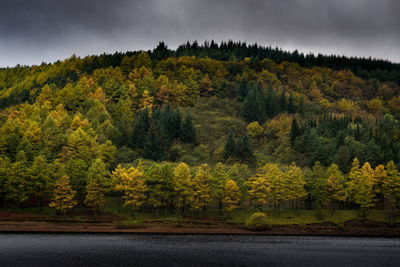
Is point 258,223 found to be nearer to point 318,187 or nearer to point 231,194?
point 231,194

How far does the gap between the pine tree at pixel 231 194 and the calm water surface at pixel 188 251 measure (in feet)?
82.6

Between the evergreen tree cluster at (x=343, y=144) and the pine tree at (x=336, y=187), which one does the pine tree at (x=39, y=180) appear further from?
the evergreen tree cluster at (x=343, y=144)

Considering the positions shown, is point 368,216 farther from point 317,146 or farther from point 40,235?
point 40,235

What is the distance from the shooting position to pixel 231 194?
4149 inches

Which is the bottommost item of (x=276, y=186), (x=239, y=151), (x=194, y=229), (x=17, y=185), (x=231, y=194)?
(x=194, y=229)

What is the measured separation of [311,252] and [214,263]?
19857 millimetres

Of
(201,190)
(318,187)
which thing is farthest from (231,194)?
(318,187)

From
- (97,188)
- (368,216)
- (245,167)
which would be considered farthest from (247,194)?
(97,188)

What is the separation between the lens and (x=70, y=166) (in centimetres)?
10906

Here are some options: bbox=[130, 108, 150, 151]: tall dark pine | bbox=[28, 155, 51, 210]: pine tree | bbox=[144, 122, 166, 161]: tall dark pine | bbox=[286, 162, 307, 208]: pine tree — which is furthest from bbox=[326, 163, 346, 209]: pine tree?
bbox=[28, 155, 51, 210]: pine tree

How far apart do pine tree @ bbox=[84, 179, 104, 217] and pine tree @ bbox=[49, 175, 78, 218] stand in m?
3.53

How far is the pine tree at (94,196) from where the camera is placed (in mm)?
99250

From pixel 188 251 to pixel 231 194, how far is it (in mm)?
46930

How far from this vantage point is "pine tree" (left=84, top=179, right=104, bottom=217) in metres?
99.2
